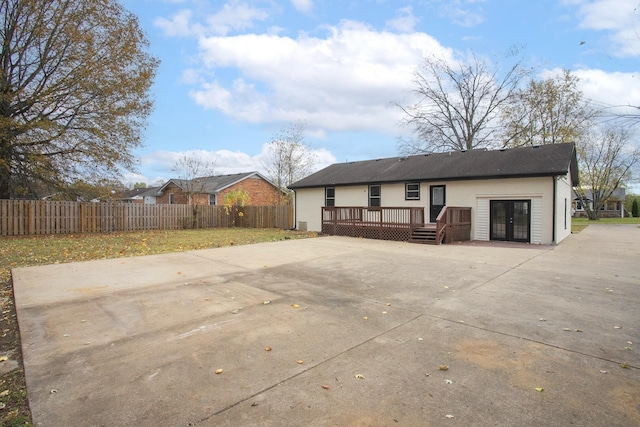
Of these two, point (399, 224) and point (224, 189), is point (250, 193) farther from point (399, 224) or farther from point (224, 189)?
point (399, 224)

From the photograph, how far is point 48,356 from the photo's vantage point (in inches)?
132

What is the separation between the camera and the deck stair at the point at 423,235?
13632 mm

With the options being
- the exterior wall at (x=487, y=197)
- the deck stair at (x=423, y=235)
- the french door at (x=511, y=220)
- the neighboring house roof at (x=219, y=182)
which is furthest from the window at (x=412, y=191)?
the neighboring house roof at (x=219, y=182)

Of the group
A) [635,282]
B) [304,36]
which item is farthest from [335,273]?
[304,36]

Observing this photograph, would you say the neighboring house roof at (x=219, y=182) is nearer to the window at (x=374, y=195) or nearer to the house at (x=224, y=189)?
the house at (x=224, y=189)

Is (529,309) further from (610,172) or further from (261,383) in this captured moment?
(610,172)

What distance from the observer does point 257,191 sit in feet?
113

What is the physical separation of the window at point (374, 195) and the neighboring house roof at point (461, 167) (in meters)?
0.46

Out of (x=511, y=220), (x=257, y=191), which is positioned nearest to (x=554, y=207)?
(x=511, y=220)

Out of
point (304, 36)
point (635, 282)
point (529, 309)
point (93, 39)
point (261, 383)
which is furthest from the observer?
point (93, 39)

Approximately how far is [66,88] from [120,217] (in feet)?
23.7

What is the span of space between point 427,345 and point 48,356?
383 cm

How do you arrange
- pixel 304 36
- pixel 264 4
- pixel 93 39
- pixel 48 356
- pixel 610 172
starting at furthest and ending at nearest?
pixel 610 172
pixel 93 39
pixel 304 36
pixel 264 4
pixel 48 356

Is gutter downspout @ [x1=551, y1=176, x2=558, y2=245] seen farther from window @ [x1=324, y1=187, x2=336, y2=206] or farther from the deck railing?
window @ [x1=324, y1=187, x2=336, y2=206]
